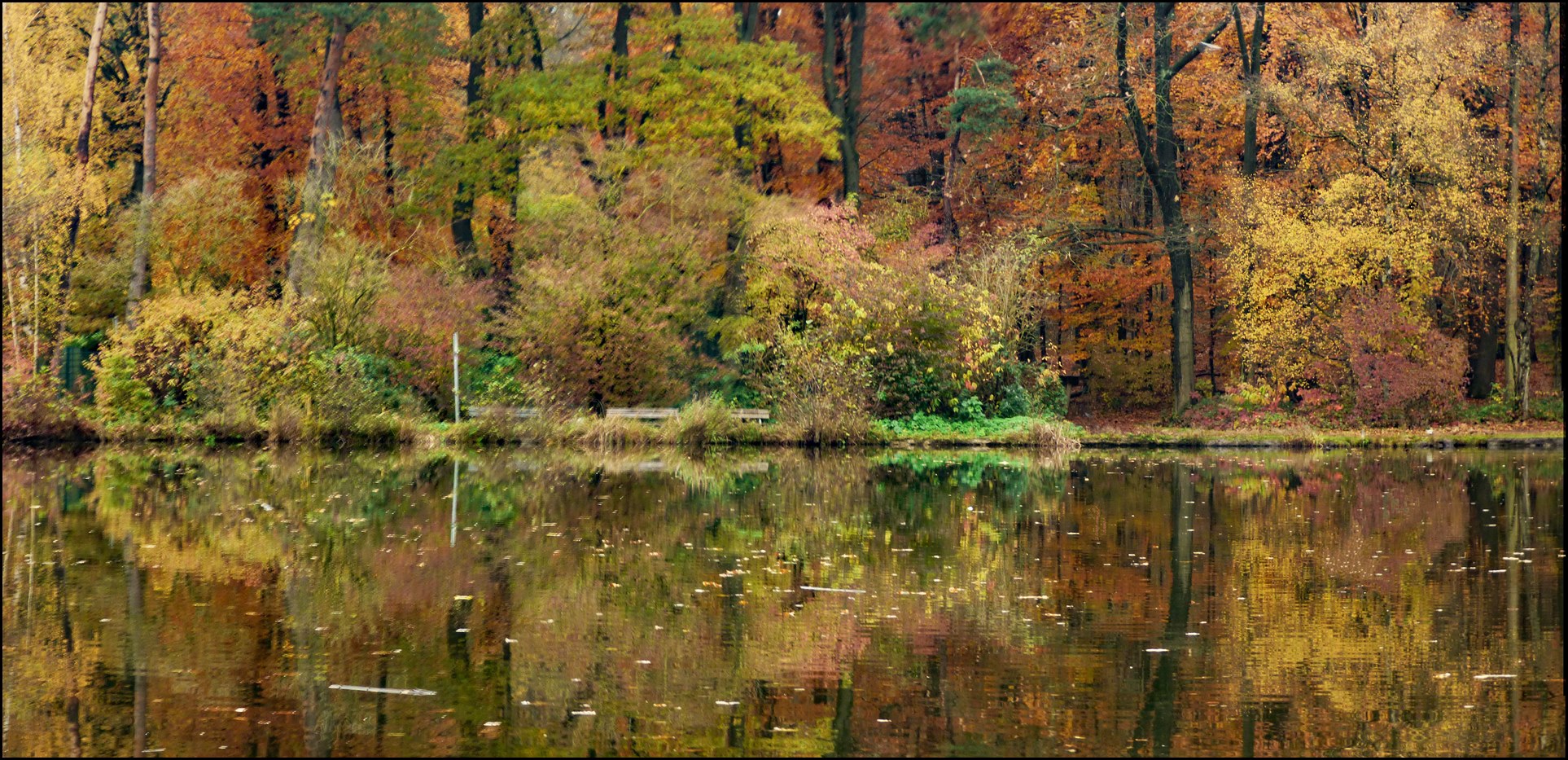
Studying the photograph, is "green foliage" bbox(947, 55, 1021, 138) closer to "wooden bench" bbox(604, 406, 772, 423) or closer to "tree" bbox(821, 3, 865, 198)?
"tree" bbox(821, 3, 865, 198)

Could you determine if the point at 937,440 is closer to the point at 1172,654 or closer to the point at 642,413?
the point at 642,413

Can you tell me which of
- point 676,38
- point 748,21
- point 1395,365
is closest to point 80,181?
point 676,38

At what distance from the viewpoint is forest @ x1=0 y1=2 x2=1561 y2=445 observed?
29047 millimetres

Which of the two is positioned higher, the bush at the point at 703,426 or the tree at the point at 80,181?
the tree at the point at 80,181

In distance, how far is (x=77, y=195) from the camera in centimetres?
3272

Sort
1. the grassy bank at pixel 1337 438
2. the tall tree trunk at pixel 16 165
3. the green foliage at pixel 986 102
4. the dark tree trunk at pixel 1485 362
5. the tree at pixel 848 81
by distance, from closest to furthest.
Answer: the grassy bank at pixel 1337 438 < the tall tree trunk at pixel 16 165 < the dark tree trunk at pixel 1485 362 < the green foliage at pixel 986 102 < the tree at pixel 848 81

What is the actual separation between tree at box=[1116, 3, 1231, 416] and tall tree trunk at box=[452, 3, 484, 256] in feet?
48.4

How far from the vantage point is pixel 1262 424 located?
3272 centimetres

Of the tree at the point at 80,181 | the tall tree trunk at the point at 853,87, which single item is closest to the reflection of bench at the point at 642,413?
the tall tree trunk at the point at 853,87

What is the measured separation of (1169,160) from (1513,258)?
7.65m

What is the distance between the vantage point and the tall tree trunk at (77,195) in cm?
3259

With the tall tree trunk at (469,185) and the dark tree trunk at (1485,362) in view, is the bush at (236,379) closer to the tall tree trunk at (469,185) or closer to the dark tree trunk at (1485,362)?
the tall tree trunk at (469,185)

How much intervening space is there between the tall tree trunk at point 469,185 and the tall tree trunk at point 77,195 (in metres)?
7.82

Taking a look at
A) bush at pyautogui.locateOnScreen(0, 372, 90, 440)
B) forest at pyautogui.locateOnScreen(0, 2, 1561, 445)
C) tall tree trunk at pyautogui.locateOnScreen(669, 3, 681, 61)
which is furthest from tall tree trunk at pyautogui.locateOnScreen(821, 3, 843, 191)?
bush at pyautogui.locateOnScreen(0, 372, 90, 440)
